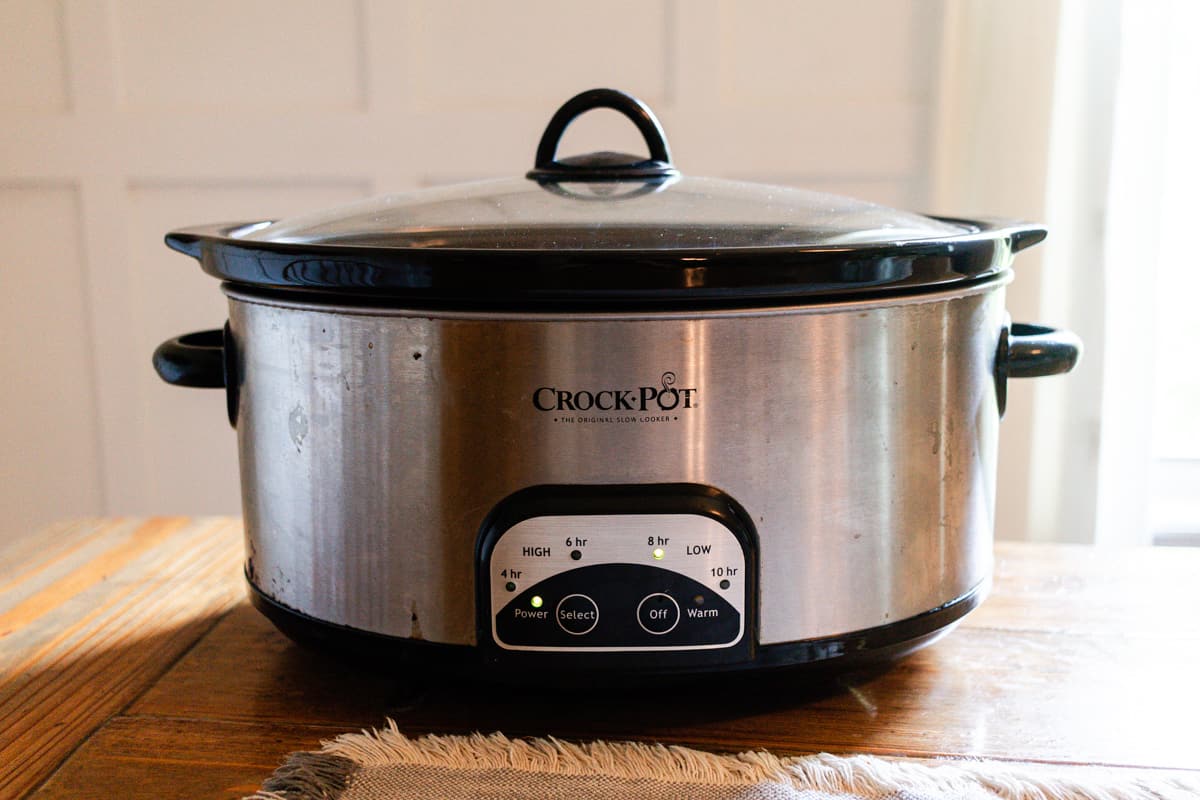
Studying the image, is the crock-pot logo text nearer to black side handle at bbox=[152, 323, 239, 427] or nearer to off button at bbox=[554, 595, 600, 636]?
off button at bbox=[554, 595, 600, 636]

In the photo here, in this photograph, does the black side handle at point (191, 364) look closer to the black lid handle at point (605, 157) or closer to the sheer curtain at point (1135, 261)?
the black lid handle at point (605, 157)

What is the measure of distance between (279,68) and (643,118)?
41.8 inches

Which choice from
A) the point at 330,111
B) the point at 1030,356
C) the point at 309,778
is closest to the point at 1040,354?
the point at 1030,356

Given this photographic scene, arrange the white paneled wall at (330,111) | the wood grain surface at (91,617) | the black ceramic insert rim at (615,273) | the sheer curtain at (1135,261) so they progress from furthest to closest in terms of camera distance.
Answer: the white paneled wall at (330,111) < the sheer curtain at (1135,261) < the wood grain surface at (91,617) < the black ceramic insert rim at (615,273)

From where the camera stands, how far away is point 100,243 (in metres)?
1.72

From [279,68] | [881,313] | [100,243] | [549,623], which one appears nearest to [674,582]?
[549,623]

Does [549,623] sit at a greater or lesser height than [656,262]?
lesser

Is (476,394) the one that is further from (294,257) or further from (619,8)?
(619,8)

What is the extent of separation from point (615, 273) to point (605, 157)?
0.76ft

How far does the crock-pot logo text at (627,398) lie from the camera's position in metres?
0.55

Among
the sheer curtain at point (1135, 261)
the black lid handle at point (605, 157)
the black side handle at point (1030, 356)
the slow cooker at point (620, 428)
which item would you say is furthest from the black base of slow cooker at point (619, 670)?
the sheer curtain at point (1135, 261)

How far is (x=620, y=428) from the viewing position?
551 millimetres

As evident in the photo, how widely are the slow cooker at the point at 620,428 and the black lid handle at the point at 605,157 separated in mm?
82

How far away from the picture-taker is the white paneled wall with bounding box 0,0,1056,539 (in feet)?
5.15
